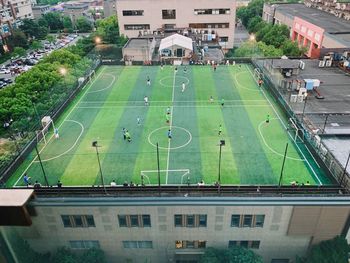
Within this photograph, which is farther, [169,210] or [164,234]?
[164,234]

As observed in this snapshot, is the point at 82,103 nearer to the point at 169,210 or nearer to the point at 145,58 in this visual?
the point at 145,58

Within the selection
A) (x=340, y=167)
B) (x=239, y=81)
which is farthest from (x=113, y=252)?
(x=239, y=81)

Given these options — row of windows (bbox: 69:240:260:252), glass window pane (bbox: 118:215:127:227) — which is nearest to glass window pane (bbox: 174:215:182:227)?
row of windows (bbox: 69:240:260:252)

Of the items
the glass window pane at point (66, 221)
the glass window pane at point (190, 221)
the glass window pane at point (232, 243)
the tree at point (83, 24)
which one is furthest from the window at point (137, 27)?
the glass window pane at point (232, 243)

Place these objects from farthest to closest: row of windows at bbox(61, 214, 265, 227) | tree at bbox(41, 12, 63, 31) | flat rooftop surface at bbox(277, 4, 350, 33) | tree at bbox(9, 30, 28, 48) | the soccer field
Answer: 1. tree at bbox(41, 12, 63, 31)
2. tree at bbox(9, 30, 28, 48)
3. flat rooftop surface at bbox(277, 4, 350, 33)
4. the soccer field
5. row of windows at bbox(61, 214, 265, 227)

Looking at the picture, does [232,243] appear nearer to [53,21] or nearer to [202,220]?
[202,220]

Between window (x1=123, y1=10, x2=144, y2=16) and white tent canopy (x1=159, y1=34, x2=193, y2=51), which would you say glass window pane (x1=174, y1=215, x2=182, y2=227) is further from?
window (x1=123, y1=10, x2=144, y2=16)

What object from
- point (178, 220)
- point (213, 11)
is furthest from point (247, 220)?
point (213, 11)
